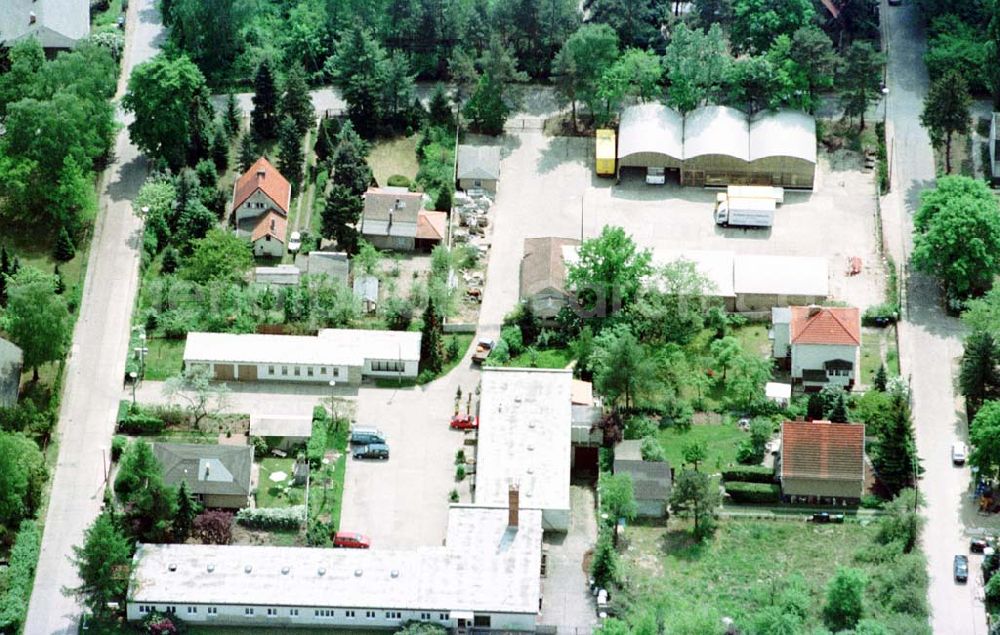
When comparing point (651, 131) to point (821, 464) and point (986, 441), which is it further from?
point (986, 441)

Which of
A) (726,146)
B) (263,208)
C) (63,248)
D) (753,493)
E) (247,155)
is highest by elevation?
(726,146)

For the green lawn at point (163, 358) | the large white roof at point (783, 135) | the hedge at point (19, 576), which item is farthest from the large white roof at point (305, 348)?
the large white roof at point (783, 135)

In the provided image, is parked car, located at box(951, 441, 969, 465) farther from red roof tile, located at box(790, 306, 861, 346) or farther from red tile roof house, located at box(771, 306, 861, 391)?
red roof tile, located at box(790, 306, 861, 346)

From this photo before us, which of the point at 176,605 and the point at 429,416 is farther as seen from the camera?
the point at 429,416

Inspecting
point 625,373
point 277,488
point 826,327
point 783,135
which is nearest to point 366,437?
point 277,488

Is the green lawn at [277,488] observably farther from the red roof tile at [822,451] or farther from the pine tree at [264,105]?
the pine tree at [264,105]

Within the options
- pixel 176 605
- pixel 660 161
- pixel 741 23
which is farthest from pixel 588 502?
pixel 741 23

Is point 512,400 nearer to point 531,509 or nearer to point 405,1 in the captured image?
point 531,509
